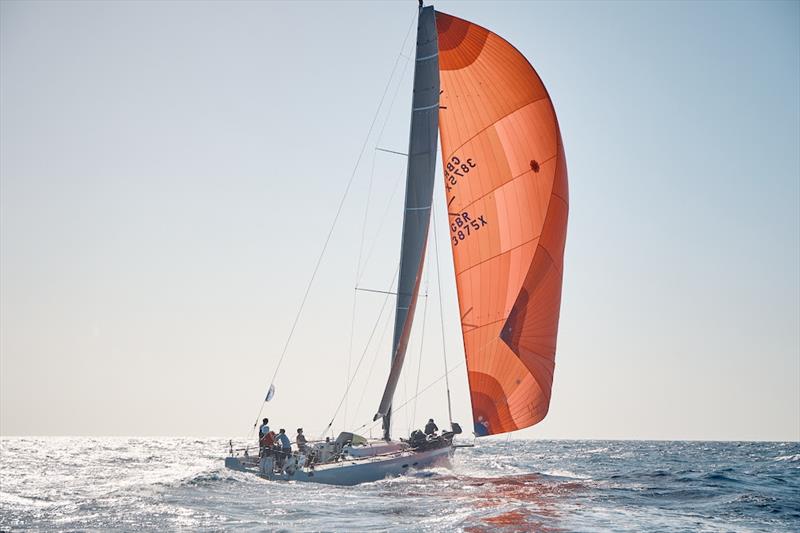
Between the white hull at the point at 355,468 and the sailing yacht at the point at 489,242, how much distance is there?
0.19 ft

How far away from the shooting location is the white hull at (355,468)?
22047 mm

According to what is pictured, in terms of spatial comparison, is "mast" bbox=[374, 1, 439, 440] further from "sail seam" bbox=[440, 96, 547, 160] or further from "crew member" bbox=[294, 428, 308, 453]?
"crew member" bbox=[294, 428, 308, 453]

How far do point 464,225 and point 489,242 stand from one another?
3.53 ft

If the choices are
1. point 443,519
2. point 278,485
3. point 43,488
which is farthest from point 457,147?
point 43,488

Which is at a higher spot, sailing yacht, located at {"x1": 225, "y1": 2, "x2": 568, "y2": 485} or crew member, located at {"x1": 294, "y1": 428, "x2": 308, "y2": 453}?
sailing yacht, located at {"x1": 225, "y1": 2, "x2": 568, "y2": 485}

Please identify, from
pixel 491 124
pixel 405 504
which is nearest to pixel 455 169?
pixel 491 124

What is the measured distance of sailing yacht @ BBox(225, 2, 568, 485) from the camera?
24.4 meters

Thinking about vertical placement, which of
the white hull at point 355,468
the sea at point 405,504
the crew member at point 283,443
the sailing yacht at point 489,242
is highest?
the sailing yacht at point 489,242

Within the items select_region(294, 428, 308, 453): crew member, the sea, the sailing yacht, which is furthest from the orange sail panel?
select_region(294, 428, 308, 453): crew member

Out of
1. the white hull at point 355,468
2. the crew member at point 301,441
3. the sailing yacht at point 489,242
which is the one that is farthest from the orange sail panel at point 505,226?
the crew member at point 301,441

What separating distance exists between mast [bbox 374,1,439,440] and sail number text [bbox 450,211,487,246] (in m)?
1.20

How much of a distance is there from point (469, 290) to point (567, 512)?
395 inches

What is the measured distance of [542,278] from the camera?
24.4m

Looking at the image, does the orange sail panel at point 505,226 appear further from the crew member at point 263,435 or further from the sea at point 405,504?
the crew member at point 263,435
